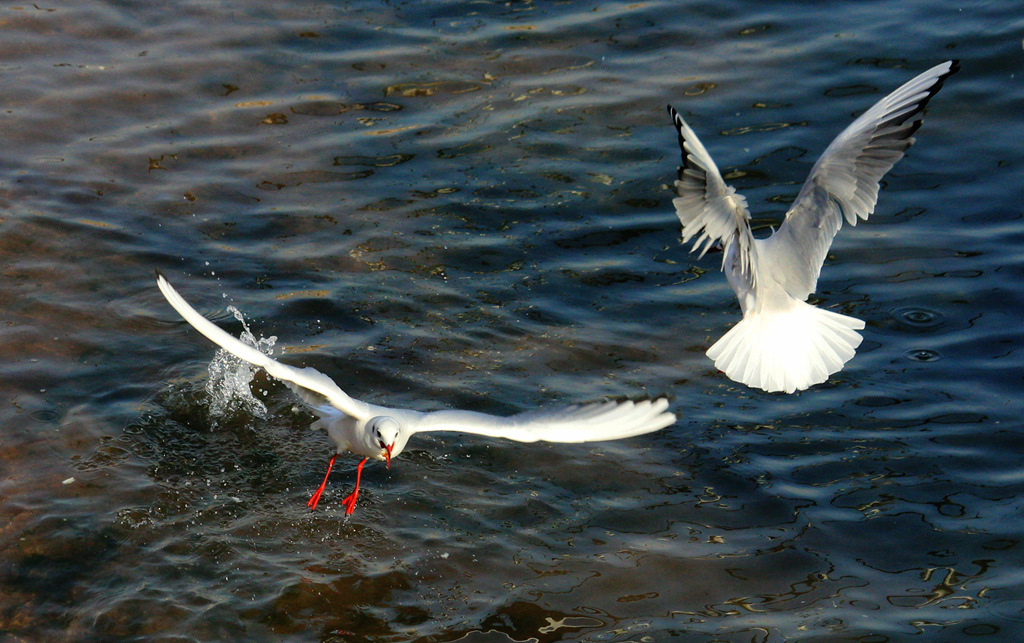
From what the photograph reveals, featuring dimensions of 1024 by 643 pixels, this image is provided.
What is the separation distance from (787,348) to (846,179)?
1026 millimetres

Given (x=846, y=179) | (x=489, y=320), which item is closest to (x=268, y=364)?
(x=489, y=320)

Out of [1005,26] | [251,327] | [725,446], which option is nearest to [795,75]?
[1005,26]

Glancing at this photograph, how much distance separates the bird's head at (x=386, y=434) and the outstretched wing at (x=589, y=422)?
438 mm

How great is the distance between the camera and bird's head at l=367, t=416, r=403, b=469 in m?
5.52

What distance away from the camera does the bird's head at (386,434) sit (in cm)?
552

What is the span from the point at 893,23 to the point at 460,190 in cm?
510

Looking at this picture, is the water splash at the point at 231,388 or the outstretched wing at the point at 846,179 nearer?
the outstretched wing at the point at 846,179

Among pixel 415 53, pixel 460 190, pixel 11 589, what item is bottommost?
pixel 11 589

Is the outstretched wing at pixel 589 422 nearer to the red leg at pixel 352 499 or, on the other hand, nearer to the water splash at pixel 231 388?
the red leg at pixel 352 499

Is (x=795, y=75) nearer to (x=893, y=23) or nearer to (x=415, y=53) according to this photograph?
(x=893, y=23)

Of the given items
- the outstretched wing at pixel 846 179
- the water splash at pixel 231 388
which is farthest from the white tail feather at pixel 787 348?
the water splash at pixel 231 388

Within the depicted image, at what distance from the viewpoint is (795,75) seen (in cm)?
1068

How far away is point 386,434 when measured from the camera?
18.1ft

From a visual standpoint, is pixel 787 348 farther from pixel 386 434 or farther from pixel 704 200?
pixel 386 434
